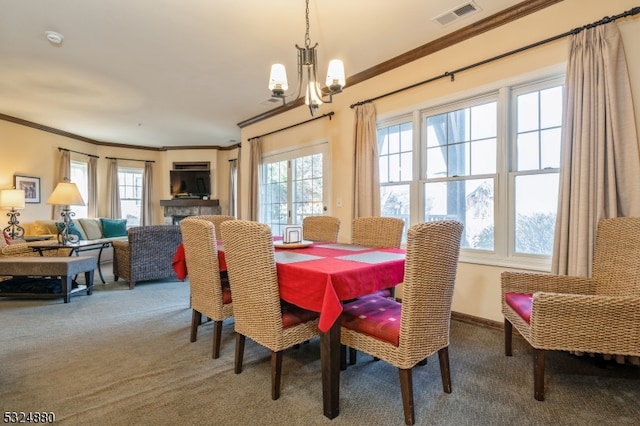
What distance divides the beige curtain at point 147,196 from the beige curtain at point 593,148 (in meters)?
8.32

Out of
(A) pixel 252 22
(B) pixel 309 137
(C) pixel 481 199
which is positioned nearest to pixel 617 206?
(C) pixel 481 199

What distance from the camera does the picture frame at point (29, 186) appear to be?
5.62 metres

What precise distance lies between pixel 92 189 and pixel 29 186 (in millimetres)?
1451

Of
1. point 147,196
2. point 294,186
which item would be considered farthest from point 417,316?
point 147,196

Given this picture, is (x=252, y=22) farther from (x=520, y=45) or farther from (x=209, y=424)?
(x=209, y=424)

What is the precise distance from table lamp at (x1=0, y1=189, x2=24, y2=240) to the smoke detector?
3256mm

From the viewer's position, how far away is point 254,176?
5.73 metres

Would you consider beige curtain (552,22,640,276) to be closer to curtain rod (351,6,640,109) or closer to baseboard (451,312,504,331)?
curtain rod (351,6,640,109)

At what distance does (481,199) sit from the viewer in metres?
3.05

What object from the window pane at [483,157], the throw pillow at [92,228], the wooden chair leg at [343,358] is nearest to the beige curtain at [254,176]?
the throw pillow at [92,228]

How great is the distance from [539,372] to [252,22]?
3300 mm

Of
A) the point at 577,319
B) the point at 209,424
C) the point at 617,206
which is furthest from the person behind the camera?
the point at 617,206

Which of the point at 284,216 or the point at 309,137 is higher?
the point at 309,137

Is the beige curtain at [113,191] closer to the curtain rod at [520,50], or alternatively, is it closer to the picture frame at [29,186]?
the picture frame at [29,186]
